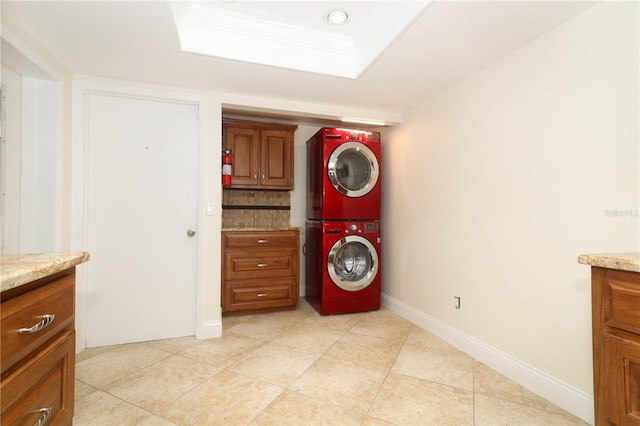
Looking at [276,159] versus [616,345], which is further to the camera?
[276,159]

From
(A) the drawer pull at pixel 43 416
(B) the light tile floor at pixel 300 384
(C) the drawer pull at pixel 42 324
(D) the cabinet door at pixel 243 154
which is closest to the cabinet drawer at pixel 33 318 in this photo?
(C) the drawer pull at pixel 42 324

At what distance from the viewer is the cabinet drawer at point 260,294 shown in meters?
2.85

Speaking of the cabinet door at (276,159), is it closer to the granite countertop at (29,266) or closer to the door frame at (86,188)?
the door frame at (86,188)

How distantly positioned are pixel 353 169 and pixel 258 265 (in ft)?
4.59

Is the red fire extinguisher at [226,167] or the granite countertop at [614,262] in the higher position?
the red fire extinguisher at [226,167]

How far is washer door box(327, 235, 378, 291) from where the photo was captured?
2.99 m

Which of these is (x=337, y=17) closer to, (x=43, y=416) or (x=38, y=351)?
(x=38, y=351)

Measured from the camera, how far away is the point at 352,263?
3.21m

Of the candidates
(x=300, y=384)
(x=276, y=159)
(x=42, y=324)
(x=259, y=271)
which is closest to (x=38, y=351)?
(x=42, y=324)

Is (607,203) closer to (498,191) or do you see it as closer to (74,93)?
(498,191)

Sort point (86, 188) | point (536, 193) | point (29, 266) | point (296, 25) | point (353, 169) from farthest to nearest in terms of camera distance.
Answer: point (353, 169), point (86, 188), point (296, 25), point (536, 193), point (29, 266)

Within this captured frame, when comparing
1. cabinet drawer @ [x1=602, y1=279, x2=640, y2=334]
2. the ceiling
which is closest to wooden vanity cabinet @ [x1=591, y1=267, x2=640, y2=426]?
cabinet drawer @ [x1=602, y1=279, x2=640, y2=334]

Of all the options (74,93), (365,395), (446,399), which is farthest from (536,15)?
(74,93)

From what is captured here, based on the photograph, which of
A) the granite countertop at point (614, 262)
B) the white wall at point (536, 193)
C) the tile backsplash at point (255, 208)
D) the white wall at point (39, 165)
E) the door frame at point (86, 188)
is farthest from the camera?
the tile backsplash at point (255, 208)
